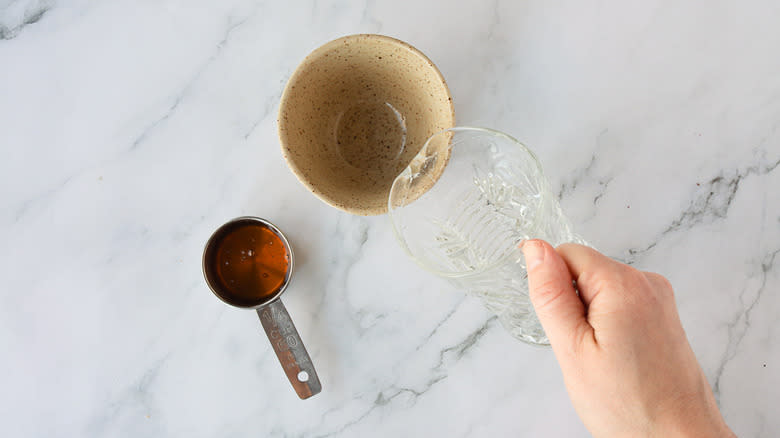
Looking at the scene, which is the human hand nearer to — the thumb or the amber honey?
the thumb

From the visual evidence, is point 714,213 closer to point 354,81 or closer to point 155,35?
point 354,81

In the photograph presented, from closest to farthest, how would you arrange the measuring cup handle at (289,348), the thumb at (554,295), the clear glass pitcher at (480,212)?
the thumb at (554,295), the clear glass pitcher at (480,212), the measuring cup handle at (289,348)

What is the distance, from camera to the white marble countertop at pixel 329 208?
3.58 ft

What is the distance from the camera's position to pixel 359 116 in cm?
115

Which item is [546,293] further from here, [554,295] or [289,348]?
[289,348]

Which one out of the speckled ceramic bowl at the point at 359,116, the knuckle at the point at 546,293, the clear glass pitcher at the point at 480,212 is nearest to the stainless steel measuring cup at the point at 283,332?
the speckled ceramic bowl at the point at 359,116

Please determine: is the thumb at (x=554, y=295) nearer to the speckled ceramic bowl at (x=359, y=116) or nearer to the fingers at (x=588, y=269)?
the fingers at (x=588, y=269)

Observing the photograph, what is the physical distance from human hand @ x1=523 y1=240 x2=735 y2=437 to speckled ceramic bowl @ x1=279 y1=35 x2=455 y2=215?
13.9 inches

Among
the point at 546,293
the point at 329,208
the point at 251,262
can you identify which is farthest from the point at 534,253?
the point at 251,262

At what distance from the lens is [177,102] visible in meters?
1.15

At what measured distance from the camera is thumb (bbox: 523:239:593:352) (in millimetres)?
748

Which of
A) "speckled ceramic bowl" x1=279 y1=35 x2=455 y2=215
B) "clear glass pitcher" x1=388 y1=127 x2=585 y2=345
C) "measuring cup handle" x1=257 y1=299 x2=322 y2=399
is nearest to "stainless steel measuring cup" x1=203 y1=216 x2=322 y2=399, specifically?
"measuring cup handle" x1=257 y1=299 x2=322 y2=399

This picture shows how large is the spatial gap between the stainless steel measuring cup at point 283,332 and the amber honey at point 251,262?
0.10ft

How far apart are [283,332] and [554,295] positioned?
57 centimetres
